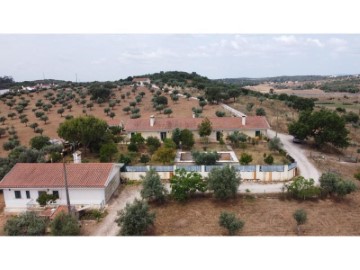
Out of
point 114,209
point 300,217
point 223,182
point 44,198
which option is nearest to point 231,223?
point 300,217

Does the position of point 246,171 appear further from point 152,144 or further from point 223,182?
point 152,144

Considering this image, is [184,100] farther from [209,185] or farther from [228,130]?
[209,185]

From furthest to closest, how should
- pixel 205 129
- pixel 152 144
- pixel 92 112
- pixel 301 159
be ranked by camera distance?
pixel 92 112 → pixel 205 129 → pixel 152 144 → pixel 301 159

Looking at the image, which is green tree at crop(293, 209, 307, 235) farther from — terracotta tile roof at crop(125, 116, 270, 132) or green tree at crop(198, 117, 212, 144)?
terracotta tile roof at crop(125, 116, 270, 132)

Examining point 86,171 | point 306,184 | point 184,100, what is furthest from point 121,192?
point 184,100

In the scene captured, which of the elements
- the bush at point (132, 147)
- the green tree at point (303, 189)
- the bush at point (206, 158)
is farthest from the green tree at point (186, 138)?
the green tree at point (303, 189)
